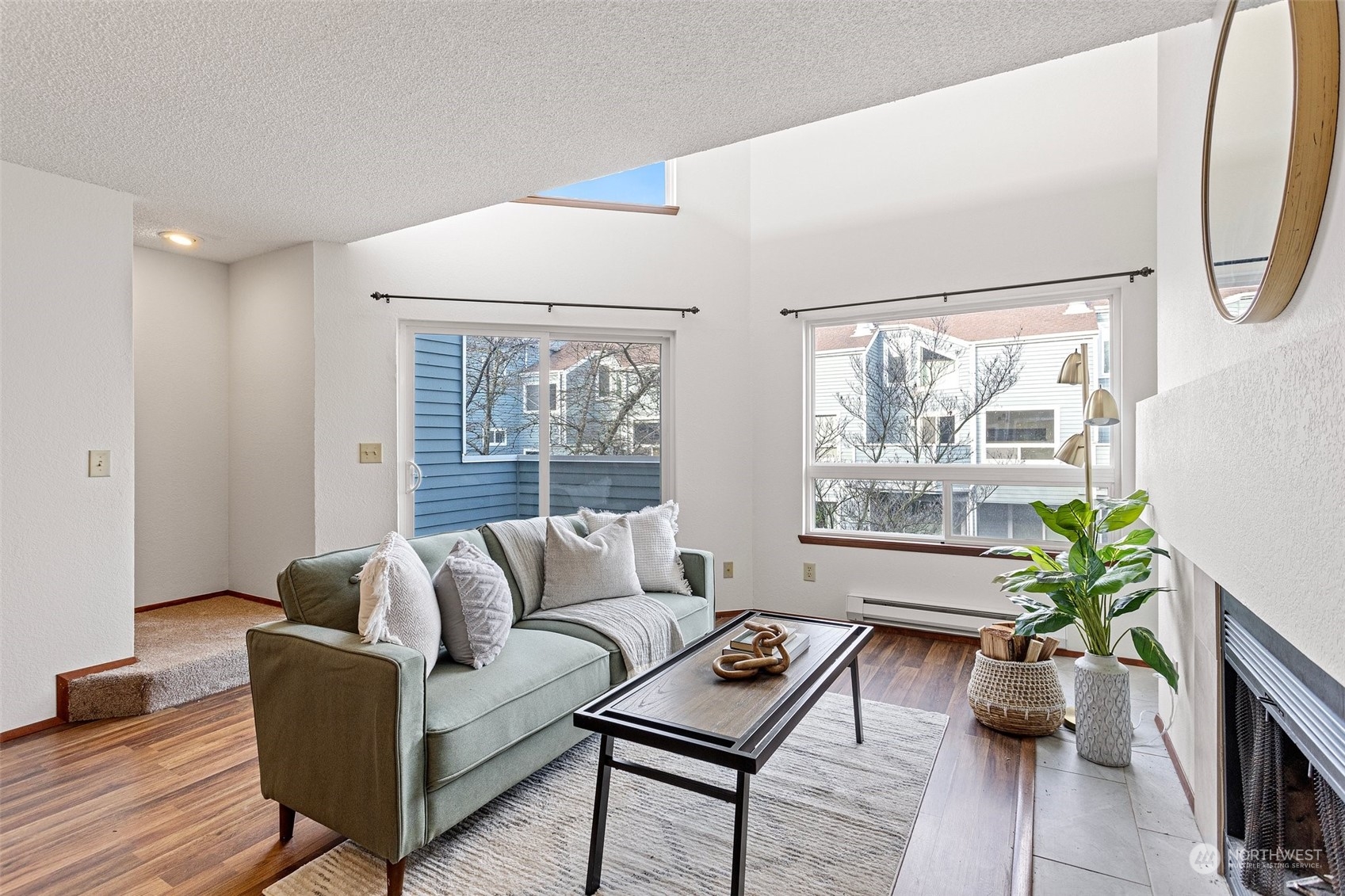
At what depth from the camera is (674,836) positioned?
6.34 ft

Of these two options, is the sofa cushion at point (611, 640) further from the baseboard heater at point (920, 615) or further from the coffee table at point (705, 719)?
the baseboard heater at point (920, 615)

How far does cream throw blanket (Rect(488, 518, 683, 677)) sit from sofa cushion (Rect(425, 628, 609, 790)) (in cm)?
14

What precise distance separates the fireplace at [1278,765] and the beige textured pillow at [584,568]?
2.09 m

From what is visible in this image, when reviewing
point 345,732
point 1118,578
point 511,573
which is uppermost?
point 1118,578

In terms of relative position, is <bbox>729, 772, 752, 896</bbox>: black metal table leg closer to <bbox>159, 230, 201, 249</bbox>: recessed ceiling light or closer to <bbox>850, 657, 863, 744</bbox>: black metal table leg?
<bbox>850, 657, 863, 744</bbox>: black metal table leg

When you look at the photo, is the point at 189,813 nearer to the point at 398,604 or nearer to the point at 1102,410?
the point at 398,604

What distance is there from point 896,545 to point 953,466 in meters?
0.58

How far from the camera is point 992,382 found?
12.5 feet

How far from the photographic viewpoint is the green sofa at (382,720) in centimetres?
Answer: 167

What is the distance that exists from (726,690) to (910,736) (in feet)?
3.73

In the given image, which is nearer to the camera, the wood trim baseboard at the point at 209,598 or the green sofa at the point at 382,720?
the green sofa at the point at 382,720

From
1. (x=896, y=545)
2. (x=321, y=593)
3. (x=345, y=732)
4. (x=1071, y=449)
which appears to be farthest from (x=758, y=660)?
(x=896, y=545)

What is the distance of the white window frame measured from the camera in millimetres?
3473

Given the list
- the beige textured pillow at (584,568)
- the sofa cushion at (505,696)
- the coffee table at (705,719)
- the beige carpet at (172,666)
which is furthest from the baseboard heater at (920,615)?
the beige carpet at (172,666)
